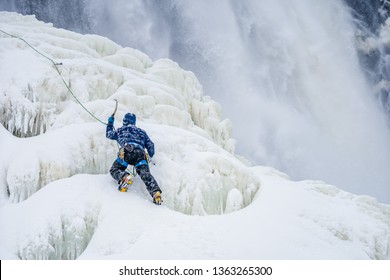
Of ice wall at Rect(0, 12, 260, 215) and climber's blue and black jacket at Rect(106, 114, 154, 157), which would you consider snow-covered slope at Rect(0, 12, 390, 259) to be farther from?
climber's blue and black jacket at Rect(106, 114, 154, 157)

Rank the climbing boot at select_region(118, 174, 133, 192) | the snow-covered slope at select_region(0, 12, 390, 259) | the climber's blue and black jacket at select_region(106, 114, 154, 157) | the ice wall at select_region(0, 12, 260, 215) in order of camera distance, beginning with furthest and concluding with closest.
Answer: the ice wall at select_region(0, 12, 260, 215) → the climber's blue and black jacket at select_region(106, 114, 154, 157) → the climbing boot at select_region(118, 174, 133, 192) → the snow-covered slope at select_region(0, 12, 390, 259)

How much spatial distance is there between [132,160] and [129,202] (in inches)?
28.5

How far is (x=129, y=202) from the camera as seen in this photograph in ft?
15.9

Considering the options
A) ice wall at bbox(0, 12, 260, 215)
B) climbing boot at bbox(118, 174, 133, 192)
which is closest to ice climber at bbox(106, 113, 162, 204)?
climbing boot at bbox(118, 174, 133, 192)

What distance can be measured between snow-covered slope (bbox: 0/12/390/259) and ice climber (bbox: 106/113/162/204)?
22 cm

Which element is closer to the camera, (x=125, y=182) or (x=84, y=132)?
(x=125, y=182)

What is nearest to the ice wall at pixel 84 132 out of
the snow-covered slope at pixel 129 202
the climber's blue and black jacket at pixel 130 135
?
the snow-covered slope at pixel 129 202

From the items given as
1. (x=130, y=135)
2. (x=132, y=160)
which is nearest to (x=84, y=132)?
(x=130, y=135)

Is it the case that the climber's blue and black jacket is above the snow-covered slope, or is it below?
above

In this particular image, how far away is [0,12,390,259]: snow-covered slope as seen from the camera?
14.0ft

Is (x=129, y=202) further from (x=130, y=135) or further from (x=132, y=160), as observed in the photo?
(x=130, y=135)

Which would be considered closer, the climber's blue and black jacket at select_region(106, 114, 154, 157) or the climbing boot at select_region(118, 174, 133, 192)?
the climbing boot at select_region(118, 174, 133, 192)

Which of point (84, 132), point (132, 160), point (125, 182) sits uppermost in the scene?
point (84, 132)

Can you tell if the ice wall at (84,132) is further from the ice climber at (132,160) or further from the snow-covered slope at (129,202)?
the ice climber at (132,160)
